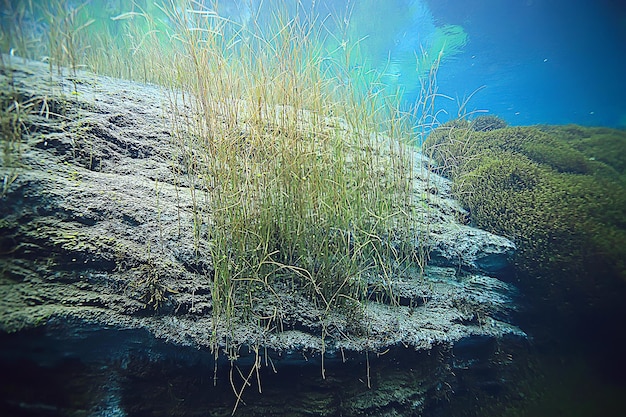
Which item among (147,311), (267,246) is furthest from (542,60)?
(147,311)

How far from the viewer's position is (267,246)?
6.26ft

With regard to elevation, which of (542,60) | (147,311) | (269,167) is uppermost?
(542,60)

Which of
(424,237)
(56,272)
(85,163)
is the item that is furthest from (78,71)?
(424,237)

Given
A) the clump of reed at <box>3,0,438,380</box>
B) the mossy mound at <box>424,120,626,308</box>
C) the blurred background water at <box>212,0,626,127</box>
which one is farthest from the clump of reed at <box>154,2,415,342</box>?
the mossy mound at <box>424,120,626,308</box>

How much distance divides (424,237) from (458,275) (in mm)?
419

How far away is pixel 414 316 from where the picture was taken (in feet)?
6.91

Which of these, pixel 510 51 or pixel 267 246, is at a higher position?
pixel 510 51

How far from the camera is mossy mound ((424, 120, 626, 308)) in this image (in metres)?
2.46

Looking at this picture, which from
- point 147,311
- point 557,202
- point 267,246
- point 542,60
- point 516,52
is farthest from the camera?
point 516,52

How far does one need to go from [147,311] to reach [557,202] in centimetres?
346

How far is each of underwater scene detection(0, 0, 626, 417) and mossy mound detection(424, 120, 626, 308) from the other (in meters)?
0.02

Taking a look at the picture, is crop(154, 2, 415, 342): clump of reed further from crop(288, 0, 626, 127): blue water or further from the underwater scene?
crop(288, 0, 626, 127): blue water

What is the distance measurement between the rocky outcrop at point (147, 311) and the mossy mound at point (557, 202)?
71 cm

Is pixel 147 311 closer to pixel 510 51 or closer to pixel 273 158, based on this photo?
pixel 273 158
